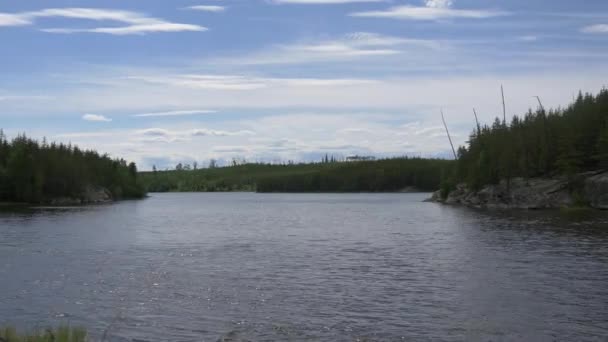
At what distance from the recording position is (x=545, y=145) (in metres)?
125

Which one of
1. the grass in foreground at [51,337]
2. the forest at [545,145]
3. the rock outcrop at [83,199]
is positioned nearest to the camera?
the grass in foreground at [51,337]

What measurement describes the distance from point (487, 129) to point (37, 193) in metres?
117

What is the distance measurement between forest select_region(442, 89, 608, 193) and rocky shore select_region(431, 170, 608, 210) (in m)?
2.02

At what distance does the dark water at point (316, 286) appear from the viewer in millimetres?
26625

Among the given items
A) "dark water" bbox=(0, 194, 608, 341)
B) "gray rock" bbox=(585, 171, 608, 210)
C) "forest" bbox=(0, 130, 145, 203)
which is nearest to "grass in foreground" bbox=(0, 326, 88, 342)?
"dark water" bbox=(0, 194, 608, 341)

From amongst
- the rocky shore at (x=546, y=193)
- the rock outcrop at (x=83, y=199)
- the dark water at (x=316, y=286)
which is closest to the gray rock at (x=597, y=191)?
the rocky shore at (x=546, y=193)

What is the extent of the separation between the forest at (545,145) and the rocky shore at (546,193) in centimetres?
202

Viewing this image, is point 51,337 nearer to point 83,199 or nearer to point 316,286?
point 316,286

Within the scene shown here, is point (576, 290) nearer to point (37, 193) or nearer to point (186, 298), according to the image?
point (186, 298)

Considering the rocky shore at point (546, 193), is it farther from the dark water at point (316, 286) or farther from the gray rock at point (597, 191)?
the dark water at point (316, 286)

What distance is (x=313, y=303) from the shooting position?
3141cm

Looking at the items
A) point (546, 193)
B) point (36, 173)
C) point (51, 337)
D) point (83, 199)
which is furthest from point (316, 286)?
point (83, 199)

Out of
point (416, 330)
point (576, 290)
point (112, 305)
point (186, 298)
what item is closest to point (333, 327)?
point (416, 330)

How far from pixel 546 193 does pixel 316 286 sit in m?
93.9
